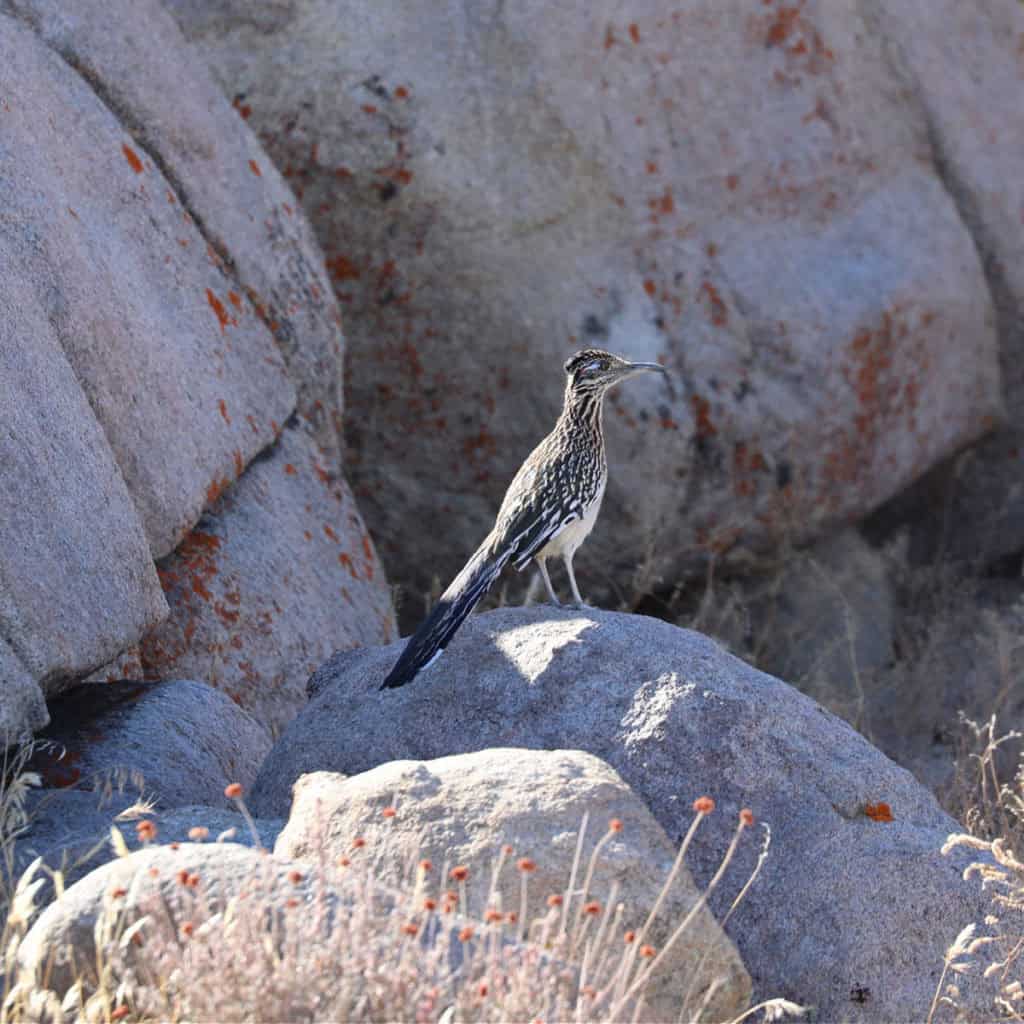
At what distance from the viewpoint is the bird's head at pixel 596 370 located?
6613mm

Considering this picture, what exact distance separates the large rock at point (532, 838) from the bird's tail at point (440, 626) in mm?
820

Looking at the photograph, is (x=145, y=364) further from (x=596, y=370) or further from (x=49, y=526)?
(x=596, y=370)

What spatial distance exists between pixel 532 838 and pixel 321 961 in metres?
0.78

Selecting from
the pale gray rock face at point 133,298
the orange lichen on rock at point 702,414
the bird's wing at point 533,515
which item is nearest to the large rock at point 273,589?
the pale gray rock face at point 133,298

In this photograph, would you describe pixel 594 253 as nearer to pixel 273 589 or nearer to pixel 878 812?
pixel 273 589

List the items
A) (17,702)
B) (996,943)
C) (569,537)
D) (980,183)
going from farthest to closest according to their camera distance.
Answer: (980,183) → (569,537) → (17,702) → (996,943)

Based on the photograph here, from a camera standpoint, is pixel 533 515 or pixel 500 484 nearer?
pixel 533 515

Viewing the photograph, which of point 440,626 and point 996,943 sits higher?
point 440,626

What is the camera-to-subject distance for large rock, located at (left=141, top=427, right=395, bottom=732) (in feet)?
21.1

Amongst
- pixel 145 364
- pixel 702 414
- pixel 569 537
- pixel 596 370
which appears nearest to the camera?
pixel 569 537

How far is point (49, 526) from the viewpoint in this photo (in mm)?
5207

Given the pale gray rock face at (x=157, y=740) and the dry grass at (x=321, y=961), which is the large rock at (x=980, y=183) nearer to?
the pale gray rock face at (x=157, y=740)

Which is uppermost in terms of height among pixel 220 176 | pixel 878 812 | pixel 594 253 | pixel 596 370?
pixel 220 176

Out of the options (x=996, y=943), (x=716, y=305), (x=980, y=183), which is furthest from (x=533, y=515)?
(x=980, y=183)
